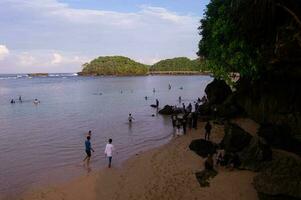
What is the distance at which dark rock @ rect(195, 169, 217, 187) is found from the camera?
19.1 m

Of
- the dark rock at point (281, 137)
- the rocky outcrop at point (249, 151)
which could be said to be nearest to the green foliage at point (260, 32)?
the dark rock at point (281, 137)

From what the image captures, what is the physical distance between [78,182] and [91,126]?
2181 cm

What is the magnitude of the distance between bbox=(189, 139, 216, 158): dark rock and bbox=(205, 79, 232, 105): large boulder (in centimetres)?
1716

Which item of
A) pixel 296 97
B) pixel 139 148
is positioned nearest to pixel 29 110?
pixel 139 148

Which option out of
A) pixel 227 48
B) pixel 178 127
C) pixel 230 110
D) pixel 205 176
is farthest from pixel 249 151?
pixel 230 110

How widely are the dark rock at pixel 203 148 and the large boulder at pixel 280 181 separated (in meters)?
7.49

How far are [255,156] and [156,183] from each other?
5002mm

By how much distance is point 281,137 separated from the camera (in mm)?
24188

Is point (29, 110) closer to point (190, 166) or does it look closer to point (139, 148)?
point (139, 148)

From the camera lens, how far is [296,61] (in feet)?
62.2

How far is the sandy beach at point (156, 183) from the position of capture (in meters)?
18.2

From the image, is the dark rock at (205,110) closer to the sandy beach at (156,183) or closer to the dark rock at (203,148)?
the dark rock at (203,148)

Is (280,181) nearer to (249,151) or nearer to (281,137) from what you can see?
(249,151)

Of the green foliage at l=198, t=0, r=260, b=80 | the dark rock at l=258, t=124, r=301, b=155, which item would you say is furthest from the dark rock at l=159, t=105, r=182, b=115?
the dark rock at l=258, t=124, r=301, b=155
